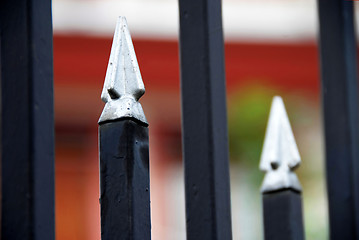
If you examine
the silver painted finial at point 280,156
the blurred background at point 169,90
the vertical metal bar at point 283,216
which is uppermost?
the blurred background at point 169,90

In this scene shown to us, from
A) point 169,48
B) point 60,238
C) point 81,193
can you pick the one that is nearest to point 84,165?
point 81,193

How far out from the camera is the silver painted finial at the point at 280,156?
1.51m

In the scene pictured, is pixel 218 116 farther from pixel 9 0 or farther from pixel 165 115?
pixel 165 115

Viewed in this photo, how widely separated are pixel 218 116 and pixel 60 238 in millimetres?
5007

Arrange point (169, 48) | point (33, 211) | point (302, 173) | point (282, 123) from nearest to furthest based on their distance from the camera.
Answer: point (33, 211), point (282, 123), point (302, 173), point (169, 48)

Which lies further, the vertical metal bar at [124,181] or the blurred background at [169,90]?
the blurred background at [169,90]

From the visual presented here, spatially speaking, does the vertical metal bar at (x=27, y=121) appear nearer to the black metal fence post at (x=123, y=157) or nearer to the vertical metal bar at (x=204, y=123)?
the black metal fence post at (x=123, y=157)

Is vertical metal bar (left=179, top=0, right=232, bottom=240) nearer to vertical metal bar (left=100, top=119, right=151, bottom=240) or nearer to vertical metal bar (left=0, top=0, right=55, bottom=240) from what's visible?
vertical metal bar (left=100, top=119, right=151, bottom=240)

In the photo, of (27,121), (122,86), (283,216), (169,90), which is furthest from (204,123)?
(169,90)

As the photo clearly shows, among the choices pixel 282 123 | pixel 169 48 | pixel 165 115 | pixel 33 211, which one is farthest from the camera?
pixel 165 115

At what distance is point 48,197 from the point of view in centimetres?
101

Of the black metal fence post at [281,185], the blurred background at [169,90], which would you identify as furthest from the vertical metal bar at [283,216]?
the blurred background at [169,90]

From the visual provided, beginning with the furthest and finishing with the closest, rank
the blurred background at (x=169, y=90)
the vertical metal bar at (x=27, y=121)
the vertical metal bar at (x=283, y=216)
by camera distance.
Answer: the blurred background at (x=169, y=90), the vertical metal bar at (x=283, y=216), the vertical metal bar at (x=27, y=121)

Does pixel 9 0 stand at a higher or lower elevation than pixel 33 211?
higher
